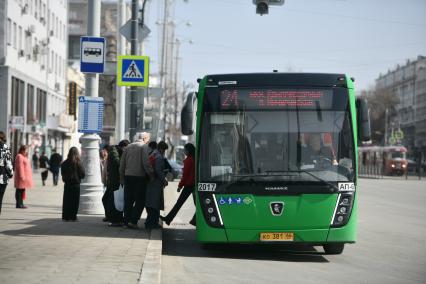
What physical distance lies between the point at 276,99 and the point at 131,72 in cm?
864

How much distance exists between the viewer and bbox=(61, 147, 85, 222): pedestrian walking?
18609mm

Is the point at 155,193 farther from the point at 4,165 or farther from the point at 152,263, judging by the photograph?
the point at 152,263

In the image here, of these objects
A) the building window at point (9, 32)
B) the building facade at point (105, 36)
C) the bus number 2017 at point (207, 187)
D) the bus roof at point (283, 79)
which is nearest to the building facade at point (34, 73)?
the building window at point (9, 32)

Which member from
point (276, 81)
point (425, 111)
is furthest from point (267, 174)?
point (425, 111)

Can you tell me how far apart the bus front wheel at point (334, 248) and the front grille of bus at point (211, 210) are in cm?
189

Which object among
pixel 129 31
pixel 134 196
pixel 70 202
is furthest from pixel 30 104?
pixel 134 196

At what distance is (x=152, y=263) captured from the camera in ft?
36.7

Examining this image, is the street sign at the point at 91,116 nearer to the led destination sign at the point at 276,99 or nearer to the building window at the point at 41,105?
the led destination sign at the point at 276,99

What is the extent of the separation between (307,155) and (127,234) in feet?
12.2

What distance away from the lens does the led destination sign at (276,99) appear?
14461mm

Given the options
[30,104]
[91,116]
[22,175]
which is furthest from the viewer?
[30,104]

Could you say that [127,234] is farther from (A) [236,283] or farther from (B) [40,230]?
(A) [236,283]

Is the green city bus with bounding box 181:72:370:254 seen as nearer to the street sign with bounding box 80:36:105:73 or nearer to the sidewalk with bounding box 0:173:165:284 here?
the sidewalk with bounding box 0:173:165:284

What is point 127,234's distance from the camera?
16.0 metres
